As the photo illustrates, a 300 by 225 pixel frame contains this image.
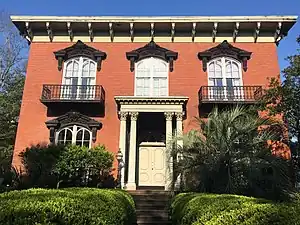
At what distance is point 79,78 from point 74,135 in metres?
3.00

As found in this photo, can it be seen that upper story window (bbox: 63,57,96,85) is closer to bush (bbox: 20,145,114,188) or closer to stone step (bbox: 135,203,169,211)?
bush (bbox: 20,145,114,188)

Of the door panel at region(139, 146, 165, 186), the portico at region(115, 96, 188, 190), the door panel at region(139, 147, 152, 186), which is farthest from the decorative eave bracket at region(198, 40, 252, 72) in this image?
the door panel at region(139, 147, 152, 186)

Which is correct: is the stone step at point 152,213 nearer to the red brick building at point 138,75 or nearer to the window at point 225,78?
the red brick building at point 138,75

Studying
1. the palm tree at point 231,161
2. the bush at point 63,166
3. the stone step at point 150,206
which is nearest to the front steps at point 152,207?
the stone step at point 150,206

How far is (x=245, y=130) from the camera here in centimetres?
991

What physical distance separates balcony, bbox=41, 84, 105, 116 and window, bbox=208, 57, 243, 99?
549cm

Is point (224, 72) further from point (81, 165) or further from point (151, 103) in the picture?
point (81, 165)

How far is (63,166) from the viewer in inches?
462

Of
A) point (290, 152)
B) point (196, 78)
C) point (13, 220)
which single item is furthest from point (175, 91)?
point (13, 220)

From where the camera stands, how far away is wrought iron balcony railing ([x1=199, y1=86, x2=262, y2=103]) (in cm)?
1431

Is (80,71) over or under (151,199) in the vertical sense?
over

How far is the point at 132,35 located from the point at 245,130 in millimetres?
8697

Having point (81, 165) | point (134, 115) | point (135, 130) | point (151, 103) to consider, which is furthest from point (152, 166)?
point (81, 165)

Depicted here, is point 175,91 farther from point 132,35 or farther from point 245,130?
point 245,130
